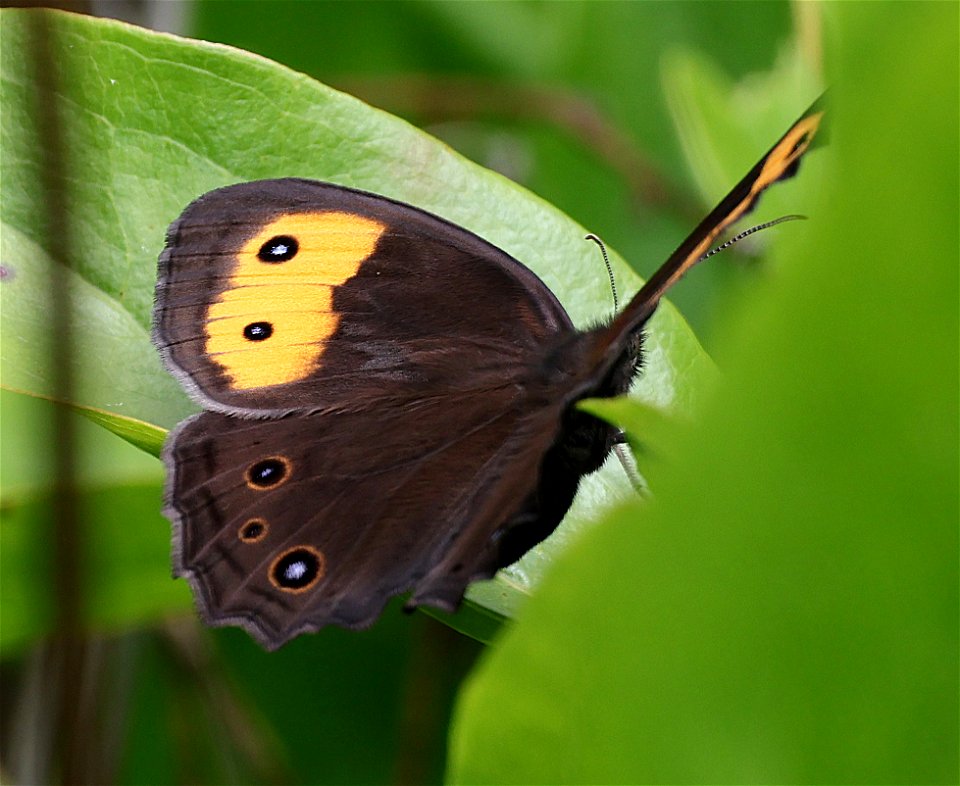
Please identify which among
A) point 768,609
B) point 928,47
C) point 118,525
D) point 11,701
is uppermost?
point 928,47

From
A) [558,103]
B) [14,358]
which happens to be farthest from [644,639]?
[558,103]

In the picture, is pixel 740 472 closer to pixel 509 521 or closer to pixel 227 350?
pixel 509 521

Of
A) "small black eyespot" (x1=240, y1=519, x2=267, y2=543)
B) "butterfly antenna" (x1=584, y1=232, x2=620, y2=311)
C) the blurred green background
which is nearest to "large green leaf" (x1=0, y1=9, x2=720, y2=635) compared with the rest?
"butterfly antenna" (x1=584, y1=232, x2=620, y2=311)

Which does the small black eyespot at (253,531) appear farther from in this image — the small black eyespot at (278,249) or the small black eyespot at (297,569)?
the small black eyespot at (278,249)

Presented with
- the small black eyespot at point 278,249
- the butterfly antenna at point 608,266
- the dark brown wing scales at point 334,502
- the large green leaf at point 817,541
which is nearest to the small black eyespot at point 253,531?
the dark brown wing scales at point 334,502

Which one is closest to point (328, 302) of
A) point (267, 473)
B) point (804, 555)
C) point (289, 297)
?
point (289, 297)

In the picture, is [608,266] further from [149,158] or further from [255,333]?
[149,158]
